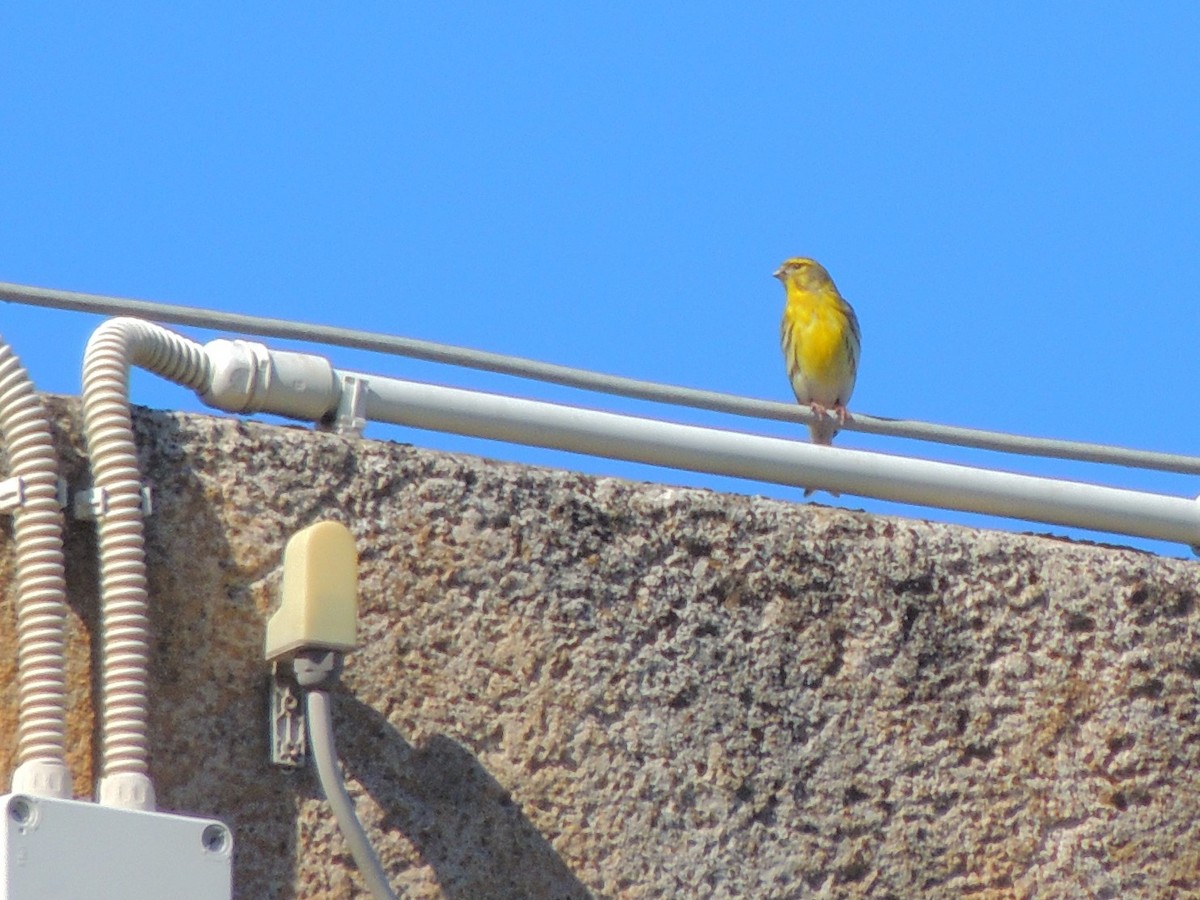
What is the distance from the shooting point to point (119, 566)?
2.15 metres

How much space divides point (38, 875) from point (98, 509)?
0.42m

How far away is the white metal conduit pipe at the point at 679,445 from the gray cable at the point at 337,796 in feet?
1.47

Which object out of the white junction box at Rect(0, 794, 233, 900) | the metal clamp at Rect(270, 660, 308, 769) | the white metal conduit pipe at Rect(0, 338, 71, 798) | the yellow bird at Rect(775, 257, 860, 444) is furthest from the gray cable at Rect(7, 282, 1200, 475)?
the yellow bird at Rect(775, 257, 860, 444)

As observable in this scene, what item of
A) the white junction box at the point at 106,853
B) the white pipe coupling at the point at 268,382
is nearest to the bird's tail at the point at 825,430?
the white pipe coupling at the point at 268,382

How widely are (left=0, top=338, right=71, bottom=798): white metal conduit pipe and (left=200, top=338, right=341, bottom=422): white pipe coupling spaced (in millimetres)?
295

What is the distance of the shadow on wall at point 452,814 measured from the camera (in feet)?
7.57

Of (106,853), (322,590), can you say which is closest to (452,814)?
(322,590)

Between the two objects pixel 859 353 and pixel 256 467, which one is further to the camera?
pixel 859 353

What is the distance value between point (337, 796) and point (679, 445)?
2.34 feet

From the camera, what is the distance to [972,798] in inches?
102

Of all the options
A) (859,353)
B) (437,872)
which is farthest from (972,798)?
(859,353)

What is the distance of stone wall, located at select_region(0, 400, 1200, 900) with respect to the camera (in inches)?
89.3

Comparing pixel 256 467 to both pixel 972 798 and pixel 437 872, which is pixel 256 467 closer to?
pixel 437 872

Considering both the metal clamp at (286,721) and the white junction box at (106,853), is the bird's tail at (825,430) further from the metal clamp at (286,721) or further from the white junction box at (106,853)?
the white junction box at (106,853)
